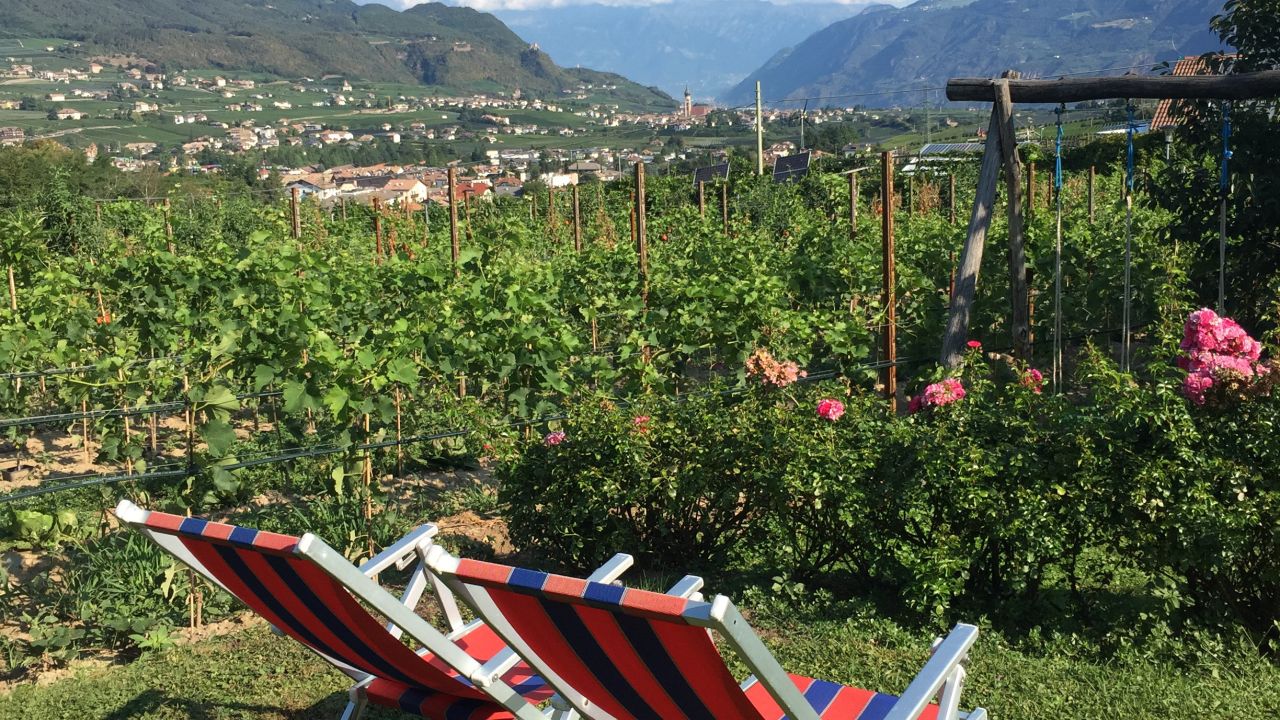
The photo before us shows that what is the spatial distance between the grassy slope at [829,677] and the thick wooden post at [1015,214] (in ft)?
8.32

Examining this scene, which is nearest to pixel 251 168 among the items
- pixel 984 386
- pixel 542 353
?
pixel 542 353

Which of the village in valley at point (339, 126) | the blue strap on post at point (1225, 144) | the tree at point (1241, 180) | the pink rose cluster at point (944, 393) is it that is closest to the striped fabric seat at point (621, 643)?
the pink rose cluster at point (944, 393)

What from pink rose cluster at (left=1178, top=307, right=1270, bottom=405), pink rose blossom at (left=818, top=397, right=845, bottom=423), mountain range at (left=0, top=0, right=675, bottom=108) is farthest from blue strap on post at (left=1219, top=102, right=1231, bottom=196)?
mountain range at (left=0, top=0, right=675, bottom=108)

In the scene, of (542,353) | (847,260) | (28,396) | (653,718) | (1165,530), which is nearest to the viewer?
(653,718)

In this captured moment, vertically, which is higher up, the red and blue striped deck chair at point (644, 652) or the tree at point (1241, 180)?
the tree at point (1241, 180)

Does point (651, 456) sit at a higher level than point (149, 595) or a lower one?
higher

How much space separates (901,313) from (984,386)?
4.44m

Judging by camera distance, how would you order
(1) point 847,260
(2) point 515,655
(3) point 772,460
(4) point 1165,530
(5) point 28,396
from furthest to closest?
(1) point 847,260 < (5) point 28,396 < (3) point 772,460 < (4) point 1165,530 < (2) point 515,655

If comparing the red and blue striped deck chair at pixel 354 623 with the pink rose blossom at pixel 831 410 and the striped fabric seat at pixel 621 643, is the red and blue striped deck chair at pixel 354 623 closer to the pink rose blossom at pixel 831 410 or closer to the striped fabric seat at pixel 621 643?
the striped fabric seat at pixel 621 643

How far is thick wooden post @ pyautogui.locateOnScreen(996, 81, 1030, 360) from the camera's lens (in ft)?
18.9

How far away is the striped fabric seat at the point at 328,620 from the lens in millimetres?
2676

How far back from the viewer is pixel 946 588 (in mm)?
3748

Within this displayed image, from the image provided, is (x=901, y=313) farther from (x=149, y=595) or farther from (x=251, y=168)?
(x=251, y=168)

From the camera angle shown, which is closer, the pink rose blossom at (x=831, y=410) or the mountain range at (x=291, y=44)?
the pink rose blossom at (x=831, y=410)
